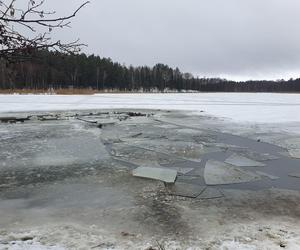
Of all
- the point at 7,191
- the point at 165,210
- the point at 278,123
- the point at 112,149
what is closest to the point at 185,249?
the point at 165,210

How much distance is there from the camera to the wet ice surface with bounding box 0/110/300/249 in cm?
455

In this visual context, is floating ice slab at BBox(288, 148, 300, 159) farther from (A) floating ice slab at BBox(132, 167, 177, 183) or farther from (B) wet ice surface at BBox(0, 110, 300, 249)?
(A) floating ice slab at BBox(132, 167, 177, 183)

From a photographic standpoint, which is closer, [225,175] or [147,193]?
[147,193]

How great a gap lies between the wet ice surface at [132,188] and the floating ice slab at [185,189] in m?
0.02

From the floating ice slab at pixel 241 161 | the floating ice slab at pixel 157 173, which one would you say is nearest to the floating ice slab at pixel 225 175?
the floating ice slab at pixel 241 161

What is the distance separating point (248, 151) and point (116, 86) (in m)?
91.5

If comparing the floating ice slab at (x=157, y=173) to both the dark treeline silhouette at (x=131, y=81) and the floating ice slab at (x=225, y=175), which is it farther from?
the dark treeline silhouette at (x=131, y=81)

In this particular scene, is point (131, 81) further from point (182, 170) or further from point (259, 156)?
point (182, 170)

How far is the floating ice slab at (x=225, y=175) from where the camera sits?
717cm

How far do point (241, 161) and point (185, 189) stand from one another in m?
2.82

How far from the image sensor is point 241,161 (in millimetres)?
8859

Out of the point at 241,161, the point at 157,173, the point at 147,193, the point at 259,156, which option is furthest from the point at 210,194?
the point at 259,156

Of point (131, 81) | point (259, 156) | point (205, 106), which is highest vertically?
point (259, 156)

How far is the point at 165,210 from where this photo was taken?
17.6ft
